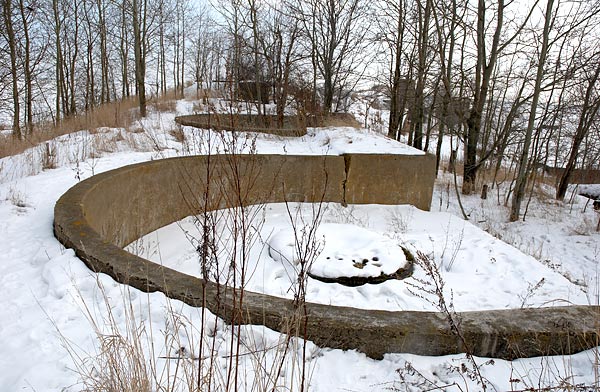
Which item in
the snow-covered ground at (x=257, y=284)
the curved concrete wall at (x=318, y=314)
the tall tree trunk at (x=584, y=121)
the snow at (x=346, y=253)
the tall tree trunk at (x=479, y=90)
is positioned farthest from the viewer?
the tall tree trunk at (x=584, y=121)

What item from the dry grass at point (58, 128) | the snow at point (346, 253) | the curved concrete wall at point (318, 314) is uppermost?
the dry grass at point (58, 128)

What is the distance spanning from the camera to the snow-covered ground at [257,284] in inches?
65.4

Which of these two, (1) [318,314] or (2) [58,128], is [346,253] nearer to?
(1) [318,314]

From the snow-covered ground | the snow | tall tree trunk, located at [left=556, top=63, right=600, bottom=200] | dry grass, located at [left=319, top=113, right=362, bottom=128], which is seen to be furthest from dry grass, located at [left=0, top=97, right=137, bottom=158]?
tall tree trunk, located at [left=556, top=63, right=600, bottom=200]

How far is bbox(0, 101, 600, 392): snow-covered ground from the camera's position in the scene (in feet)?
5.45

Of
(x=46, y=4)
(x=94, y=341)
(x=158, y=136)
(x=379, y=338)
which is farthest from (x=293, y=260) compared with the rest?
(x=46, y=4)

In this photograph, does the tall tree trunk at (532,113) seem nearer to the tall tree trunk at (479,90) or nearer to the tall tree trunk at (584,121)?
the tall tree trunk at (479,90)

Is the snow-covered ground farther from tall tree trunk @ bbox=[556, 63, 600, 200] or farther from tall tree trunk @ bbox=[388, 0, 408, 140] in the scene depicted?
tall tree trunk @ bbox=[388, 0, 408, 140]

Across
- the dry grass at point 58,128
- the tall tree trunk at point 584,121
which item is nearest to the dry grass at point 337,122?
the dry grass at point 58,128

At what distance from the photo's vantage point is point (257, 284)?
11.7 feet

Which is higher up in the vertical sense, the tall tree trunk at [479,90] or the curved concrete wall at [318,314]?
the tall tree trunk at [479,90]

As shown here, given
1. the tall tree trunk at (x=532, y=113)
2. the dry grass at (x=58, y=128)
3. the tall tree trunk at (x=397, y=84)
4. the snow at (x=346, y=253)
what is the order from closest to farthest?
the snow at (x=346, y=253)
the dry grass at (x=58, y=128)
the tall tree trunk at (x=532, y=113)
the tall tree trunk at (x=397, y=84)

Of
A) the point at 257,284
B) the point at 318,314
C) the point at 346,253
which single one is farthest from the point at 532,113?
the point at 318,314

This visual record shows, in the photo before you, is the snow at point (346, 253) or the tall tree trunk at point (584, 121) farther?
the tall tree trunk at point (584, 121)
